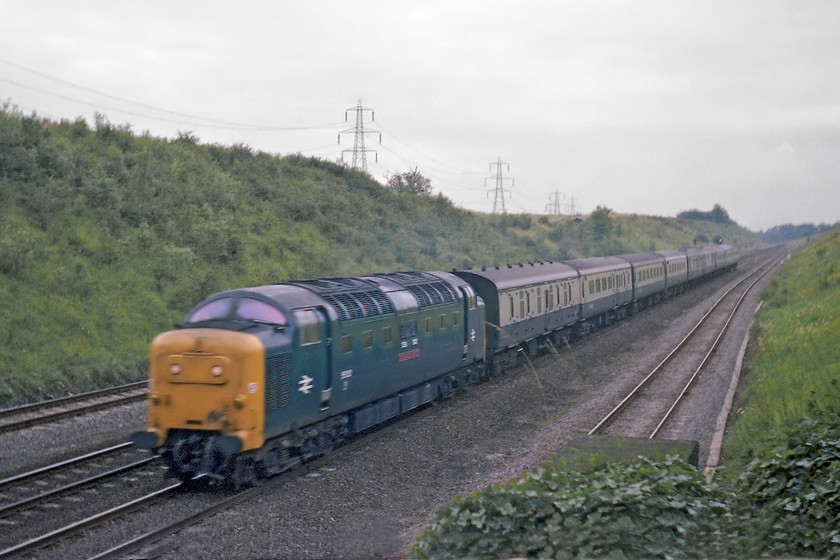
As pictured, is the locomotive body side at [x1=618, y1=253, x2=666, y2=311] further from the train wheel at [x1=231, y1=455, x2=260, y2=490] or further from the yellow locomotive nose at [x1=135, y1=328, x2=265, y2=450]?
the yellow locomotive nose at [x1=135, y1=328, x2=265, y2=450]

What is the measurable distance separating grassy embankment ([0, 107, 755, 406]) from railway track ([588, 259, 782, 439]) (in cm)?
1455

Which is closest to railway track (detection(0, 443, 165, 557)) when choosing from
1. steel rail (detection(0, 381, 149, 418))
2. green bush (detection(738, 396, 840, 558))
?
steel rail (detection(0, 381, 149, 418))

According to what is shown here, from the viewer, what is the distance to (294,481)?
45.2 feet

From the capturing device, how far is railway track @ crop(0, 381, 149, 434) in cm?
1736

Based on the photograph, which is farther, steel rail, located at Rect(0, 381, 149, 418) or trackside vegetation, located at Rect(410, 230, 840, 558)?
steel rail, located at Rect(0, 381, 149, 418)

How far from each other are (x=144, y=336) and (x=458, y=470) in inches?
598

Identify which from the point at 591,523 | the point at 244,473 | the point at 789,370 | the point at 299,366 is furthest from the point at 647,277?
the point at 591,523

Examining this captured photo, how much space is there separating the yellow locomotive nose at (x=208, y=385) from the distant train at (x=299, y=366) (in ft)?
0.06

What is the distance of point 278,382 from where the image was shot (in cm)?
1306

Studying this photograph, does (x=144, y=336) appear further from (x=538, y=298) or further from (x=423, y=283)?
(x=538, y=298)

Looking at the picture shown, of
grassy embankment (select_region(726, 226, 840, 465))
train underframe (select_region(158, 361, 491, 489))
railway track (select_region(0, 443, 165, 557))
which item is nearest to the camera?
railway track (select_region(0, 443, 165, 557))

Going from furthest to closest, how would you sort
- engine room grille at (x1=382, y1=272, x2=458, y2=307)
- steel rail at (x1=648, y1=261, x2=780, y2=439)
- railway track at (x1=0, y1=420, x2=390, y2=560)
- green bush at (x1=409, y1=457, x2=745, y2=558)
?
engine room grille at (x1=382, y1=272, x2=458, y2=307) → steel rail at (x1=648, y1=261, x2=780, y2=439) → railway track at (x1=0, y1=420, x2=390, y2=560) → green bush at (x1=409, y1=457, x2=745, y2=558)

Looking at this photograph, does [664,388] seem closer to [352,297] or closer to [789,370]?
[789,370]

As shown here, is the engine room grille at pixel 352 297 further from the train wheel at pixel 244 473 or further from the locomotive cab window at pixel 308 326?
the train wheel at pixel 244 473
